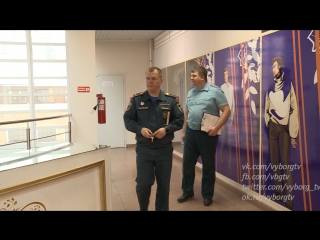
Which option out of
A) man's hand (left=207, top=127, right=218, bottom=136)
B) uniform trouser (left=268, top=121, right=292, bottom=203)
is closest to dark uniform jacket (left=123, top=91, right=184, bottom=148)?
man's hand (left=207, top=127, right=218, bottom=136)

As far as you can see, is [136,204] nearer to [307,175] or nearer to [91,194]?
[91,194]

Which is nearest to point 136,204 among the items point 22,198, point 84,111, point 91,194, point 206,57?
point 91,194

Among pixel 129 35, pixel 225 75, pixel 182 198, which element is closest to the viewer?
pixel 182 198

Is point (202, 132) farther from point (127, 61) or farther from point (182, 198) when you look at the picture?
point (127, 61)

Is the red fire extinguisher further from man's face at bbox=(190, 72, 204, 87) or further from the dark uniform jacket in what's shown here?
the dark uniform jacket

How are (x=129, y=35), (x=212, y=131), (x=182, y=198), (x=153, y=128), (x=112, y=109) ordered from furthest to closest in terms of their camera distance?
(x=112, y=109) → (x=129, y=35) → (x=182, y=198) → (x=212, y=131) → (x=153, y=128)

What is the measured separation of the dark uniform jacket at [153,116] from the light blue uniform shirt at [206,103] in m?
0.82

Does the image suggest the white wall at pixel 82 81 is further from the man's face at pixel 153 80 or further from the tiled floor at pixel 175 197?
the man's face at pixel 153 80

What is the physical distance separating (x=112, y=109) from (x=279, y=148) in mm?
5558

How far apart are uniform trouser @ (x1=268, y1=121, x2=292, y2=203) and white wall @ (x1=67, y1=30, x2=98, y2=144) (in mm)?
2943

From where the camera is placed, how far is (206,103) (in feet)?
10.9

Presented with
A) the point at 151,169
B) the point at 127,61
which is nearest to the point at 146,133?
the point at 151,169

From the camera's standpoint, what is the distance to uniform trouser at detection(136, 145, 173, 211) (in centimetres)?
248

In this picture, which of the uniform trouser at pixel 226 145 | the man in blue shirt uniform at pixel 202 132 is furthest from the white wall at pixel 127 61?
the man in blue shirt uniform at pixel 202 132
